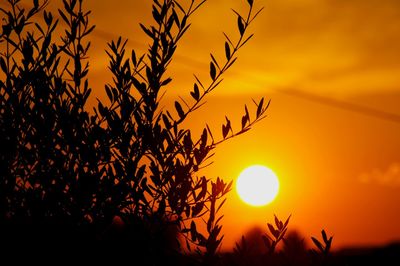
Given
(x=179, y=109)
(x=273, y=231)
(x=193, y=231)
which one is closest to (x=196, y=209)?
(x=193, y=231)

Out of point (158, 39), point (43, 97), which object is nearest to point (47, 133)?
point (43, 97)

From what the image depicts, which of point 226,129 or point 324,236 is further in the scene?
point 226,129

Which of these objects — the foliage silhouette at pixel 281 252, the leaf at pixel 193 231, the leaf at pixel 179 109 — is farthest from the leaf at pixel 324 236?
the leaf at pixel 179 109

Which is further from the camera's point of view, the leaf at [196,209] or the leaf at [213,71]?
the leaf at [213,71]

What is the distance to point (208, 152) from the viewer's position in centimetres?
569

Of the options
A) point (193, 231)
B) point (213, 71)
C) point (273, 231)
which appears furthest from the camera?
point (213, 71)

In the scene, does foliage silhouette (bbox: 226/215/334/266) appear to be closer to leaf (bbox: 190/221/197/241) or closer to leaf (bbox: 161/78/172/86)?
leaf (bbox: 190/221/197/241)

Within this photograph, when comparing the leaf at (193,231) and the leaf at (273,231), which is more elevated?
the leaf at (273,231)

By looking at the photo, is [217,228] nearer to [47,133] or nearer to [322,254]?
[322,254]

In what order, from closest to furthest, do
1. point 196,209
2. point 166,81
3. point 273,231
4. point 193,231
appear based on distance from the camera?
point 193,231 → point 196,209 → point 273,231 → point 166,81

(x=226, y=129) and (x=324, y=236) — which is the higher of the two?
(x=226, y=129)

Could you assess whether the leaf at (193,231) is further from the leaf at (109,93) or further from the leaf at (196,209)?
the leaf at (109,93)

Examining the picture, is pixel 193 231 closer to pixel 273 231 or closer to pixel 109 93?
pixel 273 231

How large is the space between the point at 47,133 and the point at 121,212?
3.28 ft
